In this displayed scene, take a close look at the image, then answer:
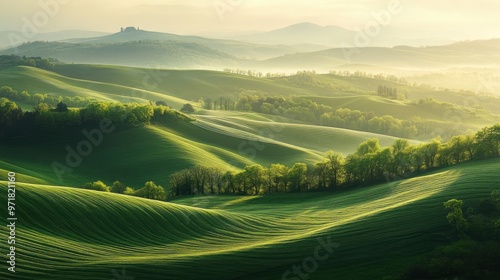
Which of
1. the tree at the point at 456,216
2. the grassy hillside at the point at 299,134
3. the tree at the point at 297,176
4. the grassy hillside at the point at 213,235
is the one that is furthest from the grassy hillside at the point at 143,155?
the tree at the point at 456,216

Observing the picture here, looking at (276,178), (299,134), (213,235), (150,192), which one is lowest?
(213,235)

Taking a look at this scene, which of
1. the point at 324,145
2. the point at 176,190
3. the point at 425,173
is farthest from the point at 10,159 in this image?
the point at 324,145

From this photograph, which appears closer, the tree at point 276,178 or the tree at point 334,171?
the tree at point 334,171

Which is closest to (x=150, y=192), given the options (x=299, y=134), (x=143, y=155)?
(x=143, y=155)

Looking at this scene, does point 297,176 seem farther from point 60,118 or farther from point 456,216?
point 60,118

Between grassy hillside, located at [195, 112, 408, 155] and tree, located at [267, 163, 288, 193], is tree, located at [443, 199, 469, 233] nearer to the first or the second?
tree, located at [267, 163, 288, 193]

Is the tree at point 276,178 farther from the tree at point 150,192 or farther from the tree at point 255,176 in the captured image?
the tree at point 150,192
